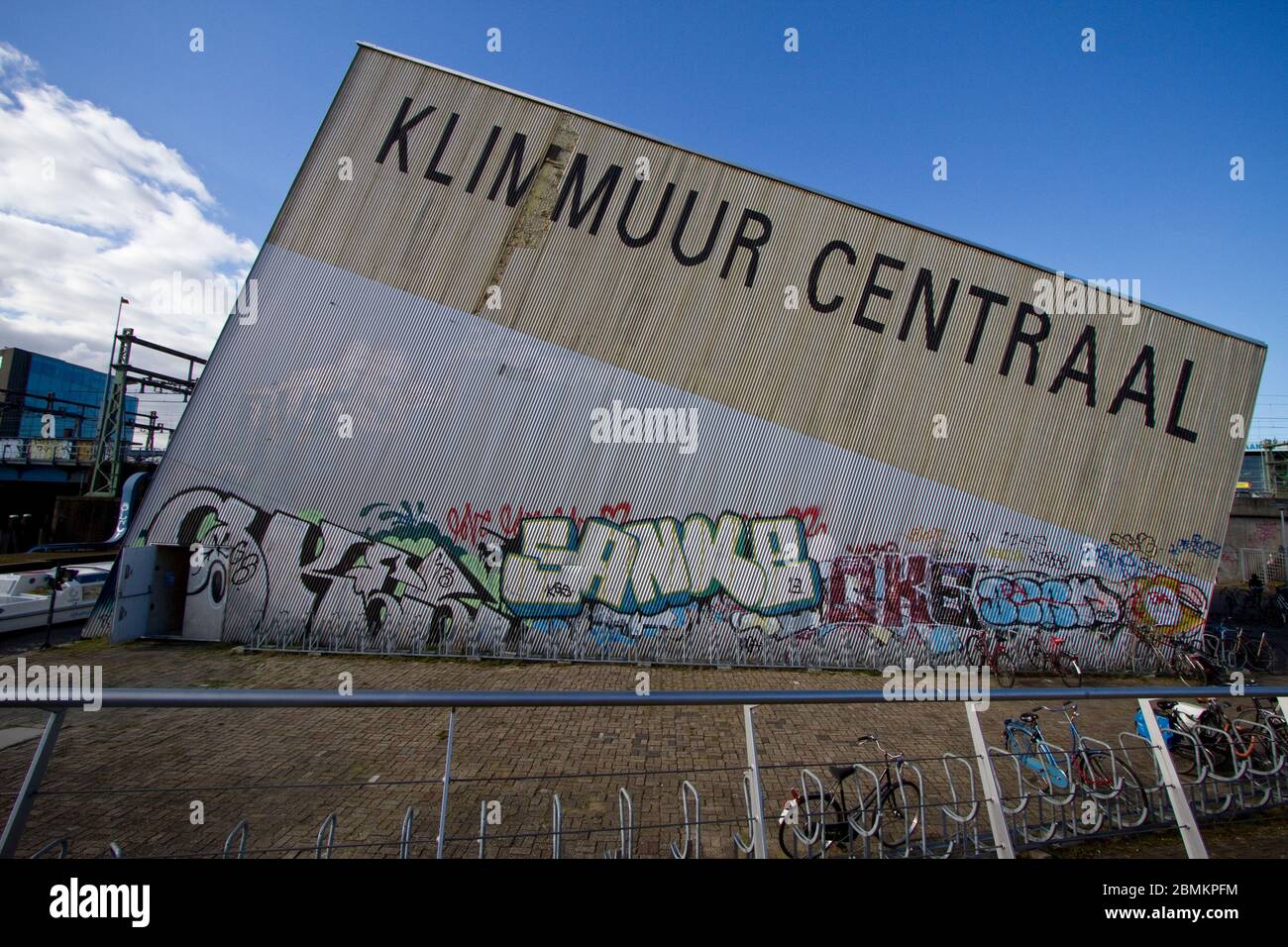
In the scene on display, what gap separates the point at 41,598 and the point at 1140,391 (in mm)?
27942

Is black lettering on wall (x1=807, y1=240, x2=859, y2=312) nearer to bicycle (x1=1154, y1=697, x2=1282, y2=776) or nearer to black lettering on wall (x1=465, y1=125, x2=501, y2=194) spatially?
black lettering on wall (x1=465, y1=125, x2=501, y2=194)

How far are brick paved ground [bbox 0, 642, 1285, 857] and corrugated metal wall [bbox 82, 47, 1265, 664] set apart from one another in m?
3.49

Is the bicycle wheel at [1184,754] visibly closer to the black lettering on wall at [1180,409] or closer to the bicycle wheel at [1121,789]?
the bicycle wheel at [1121,789]

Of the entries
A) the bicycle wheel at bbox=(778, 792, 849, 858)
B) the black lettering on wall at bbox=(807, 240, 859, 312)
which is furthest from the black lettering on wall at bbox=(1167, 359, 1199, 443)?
the bicycle wheel at bbox=(778, 792, 849, 858)

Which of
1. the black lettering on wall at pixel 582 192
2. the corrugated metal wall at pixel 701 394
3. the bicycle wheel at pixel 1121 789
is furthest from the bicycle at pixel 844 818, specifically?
the black lettering on wall at pixel 582 192

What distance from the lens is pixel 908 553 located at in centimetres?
1277

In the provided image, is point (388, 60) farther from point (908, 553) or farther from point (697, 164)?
point (908, 553)

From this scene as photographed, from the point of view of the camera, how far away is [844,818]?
4992 mm

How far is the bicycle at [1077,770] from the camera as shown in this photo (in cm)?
518

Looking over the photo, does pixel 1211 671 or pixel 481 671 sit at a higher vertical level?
pixel 1211 671

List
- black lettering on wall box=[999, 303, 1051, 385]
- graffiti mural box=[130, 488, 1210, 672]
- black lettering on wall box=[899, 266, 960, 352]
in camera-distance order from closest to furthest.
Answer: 1. graffiti mural box=[130, 488, 1210, 672]
2. black lettering on wall box=[999, 303, 1051, 385]
3. black lettering on wall box=[899, 266, 960, 352]

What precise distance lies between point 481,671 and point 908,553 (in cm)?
954

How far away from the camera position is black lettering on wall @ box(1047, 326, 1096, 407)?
13.3 m
